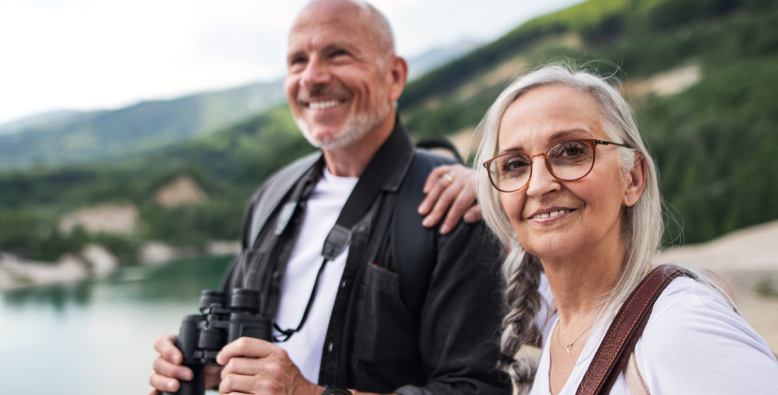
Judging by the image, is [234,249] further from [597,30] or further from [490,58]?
[597,30]

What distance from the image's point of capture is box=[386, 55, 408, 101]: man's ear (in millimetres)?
2141

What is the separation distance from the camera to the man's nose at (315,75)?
1.99 m

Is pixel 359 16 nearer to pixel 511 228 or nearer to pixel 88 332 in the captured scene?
pixel 511 228

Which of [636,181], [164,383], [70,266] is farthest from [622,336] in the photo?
[70,266]

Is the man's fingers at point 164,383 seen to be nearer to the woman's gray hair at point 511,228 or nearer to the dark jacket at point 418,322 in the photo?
the dark jacket at point 418,322

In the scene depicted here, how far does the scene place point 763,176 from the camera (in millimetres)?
22859

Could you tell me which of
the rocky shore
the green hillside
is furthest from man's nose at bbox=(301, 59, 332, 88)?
the rocky shore

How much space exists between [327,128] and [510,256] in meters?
0.91

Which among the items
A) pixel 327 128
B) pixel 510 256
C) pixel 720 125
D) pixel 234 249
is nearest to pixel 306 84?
pixel 327 128

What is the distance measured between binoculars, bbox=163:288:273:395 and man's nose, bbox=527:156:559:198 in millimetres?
972

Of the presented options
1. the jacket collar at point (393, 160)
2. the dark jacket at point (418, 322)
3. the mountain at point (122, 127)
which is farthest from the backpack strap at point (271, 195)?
the mountain at point (122, 127)

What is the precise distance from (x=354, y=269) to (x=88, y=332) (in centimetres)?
2288

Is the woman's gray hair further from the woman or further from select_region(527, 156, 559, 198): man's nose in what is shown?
select_region(527, 156, 559, 198): man's nose

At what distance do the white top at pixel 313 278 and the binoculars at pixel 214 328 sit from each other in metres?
0.22
